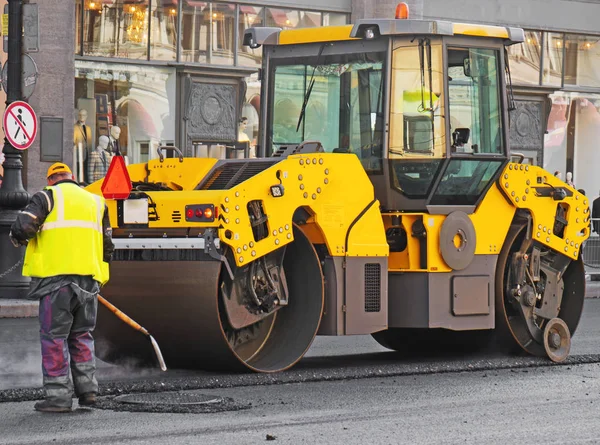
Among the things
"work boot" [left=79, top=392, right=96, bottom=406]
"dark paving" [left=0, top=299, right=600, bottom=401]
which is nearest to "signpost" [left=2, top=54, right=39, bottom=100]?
"dark paving" [left=0, top=299, right=600, bottom=401]

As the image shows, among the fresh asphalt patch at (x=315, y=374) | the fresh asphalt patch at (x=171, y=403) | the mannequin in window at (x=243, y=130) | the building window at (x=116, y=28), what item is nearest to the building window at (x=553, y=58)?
the mannequin in window at (x=243, y=130)

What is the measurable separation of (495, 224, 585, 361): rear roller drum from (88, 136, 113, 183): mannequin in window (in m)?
12.1

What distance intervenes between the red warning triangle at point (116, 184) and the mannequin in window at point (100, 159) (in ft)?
40.0

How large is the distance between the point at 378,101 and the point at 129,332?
298 cm

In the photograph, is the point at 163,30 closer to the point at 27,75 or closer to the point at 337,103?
the point at 27,75

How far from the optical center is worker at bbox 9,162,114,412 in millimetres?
8930

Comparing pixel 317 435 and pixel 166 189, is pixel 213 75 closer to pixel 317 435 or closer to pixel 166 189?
pixel 166 189

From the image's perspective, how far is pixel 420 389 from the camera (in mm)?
10234

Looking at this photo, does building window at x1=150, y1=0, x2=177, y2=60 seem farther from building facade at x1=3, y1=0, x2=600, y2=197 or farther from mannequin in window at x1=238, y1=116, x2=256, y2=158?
mannequin in window at x1=238, y1=116, x2=256, y2=158

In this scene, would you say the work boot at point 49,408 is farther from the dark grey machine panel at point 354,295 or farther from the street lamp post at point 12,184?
the street lamp post at point 12,184

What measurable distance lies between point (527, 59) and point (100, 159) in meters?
9.58

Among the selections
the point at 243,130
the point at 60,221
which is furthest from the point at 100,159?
the point at 60,221

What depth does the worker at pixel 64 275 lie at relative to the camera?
8.93m

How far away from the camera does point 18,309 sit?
17094 mm
